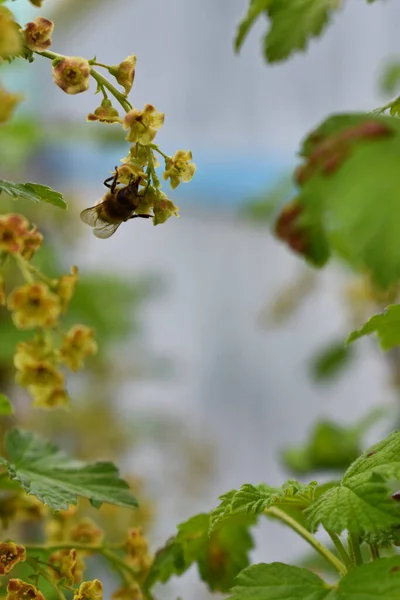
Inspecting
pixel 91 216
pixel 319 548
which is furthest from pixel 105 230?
pixel 319 548

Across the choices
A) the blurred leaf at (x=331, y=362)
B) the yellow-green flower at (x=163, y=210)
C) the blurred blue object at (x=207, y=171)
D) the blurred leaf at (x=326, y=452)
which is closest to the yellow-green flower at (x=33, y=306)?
the yellow-green flower at (x=163, y=210)

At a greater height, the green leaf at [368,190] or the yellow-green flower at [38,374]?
the yellow-green flower at [38,374]

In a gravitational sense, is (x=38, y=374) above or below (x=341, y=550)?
above

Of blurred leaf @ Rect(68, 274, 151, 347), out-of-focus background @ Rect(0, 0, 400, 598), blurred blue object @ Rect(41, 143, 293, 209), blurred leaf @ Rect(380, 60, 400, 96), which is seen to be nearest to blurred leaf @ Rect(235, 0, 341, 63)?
blurred leaf @ Rect(380, 60, 400, 96)

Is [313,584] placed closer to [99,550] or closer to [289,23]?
[99,550]

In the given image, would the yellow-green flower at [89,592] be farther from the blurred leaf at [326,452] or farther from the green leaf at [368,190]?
the blurred leaf at [326,452]

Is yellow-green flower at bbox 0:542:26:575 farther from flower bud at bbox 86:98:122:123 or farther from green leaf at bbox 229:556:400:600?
flower bud at bbox 86:98:122:123
